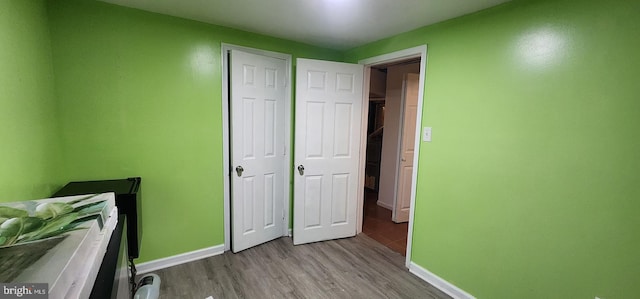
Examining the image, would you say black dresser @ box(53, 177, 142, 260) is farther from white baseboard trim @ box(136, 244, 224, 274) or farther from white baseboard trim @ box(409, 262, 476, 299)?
white baseboard trim @ box(409, 262, 476, 299)

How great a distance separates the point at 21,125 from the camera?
1.31 meters

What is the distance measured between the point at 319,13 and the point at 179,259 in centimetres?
246

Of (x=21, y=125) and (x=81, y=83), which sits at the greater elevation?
(x=81, y=83)

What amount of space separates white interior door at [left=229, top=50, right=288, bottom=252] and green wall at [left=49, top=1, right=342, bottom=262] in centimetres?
16

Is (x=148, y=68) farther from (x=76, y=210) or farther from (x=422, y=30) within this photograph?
(x=422, y=30)

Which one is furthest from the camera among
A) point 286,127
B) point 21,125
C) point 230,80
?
point 286,127

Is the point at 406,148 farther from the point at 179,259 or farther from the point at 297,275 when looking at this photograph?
the point at 179,259

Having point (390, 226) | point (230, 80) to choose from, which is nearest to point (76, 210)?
point (230, 80)

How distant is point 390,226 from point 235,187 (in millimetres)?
2092

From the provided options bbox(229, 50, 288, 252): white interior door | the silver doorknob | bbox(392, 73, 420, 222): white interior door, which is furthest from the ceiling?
the silver doorknob

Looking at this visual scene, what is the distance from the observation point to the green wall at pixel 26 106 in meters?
1.17

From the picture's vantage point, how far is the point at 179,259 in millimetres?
2389

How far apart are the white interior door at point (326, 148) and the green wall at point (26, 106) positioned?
182cm

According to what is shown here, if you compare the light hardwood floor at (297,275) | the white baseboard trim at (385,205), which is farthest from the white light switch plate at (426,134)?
the white baseboard trim at (385,205)
